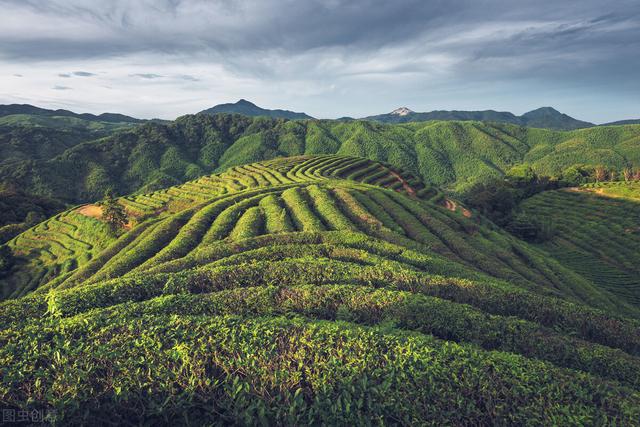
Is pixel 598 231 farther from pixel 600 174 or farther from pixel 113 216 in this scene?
pixel 113 216

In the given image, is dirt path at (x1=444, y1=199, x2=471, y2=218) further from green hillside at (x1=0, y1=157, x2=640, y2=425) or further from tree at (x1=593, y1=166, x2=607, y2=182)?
tree at (x1=593, y1=166, x2=607, y2=182)

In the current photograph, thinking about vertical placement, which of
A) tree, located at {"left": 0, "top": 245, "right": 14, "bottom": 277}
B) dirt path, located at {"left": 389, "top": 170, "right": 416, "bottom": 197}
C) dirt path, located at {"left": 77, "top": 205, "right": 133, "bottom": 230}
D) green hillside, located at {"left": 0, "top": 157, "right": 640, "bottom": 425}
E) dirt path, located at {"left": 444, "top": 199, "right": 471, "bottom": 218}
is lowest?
tree, located at {"left": 0, "top": 245, "right": 14, "bottom": 277}

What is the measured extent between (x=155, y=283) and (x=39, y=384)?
6.45 meters

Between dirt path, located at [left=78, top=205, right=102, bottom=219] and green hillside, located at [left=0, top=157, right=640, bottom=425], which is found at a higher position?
green hillside, located at [left=0, top=157, right=640, bottom=425]

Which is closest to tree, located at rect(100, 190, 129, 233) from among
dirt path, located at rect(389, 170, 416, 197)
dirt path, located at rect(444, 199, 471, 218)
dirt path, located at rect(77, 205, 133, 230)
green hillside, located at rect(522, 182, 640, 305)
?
dirt path, located at rect(77, 205, 133, 230)

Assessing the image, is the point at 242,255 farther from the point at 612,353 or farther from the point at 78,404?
the point at 612,353

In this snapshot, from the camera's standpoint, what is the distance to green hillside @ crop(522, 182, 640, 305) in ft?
173

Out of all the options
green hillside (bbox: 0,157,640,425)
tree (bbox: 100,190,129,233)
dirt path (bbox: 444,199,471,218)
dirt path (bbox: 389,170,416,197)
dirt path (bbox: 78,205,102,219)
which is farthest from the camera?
dirt path (bbox: 389,170,416,197)

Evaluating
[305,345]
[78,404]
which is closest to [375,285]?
[305,345]

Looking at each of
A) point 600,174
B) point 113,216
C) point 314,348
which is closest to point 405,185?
point 113,216

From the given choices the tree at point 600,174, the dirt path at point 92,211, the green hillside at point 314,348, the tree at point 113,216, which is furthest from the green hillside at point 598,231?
the dirt path at point 92,211

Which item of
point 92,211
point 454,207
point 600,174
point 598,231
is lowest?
point 598,231

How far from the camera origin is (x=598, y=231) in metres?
68.6

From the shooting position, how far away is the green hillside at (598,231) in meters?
52.8
